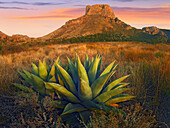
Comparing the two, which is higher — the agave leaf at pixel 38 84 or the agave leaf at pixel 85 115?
the agave leaf at pixel 38 84

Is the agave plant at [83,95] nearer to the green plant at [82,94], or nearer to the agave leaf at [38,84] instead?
the green plant at [82,94]

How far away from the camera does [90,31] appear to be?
88188 mm

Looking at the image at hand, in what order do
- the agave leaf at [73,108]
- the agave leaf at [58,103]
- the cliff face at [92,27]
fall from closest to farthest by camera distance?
1. the agave leaf at [73,108]
2. the agave leaf at [58,103]
3. the cliff face at [92,27]

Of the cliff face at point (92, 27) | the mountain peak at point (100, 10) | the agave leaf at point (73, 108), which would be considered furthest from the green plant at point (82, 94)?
the mountain peak at point (100, 10)

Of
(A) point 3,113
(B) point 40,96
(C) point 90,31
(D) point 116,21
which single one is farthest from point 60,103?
(D) point 116,21

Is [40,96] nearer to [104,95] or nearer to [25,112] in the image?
[25,112]

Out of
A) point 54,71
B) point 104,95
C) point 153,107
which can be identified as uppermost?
point 54,71

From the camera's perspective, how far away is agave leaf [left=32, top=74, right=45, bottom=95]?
2781 millimetres

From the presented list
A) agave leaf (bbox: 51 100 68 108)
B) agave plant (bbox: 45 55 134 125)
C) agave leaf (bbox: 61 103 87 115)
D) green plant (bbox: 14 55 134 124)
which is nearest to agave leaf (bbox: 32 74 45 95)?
green plant (bbox: 14 55 134 124)

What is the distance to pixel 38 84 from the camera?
9.29 ft

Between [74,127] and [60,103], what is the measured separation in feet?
1.53

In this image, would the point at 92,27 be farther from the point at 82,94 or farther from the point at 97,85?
the point at 82,94

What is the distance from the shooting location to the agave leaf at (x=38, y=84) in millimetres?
2781

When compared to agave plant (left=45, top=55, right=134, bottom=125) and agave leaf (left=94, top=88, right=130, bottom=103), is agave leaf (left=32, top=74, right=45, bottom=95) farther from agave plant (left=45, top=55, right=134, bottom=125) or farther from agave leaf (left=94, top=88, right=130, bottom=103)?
agave leaf (left=94, top=88, right=130, bottom=103)
